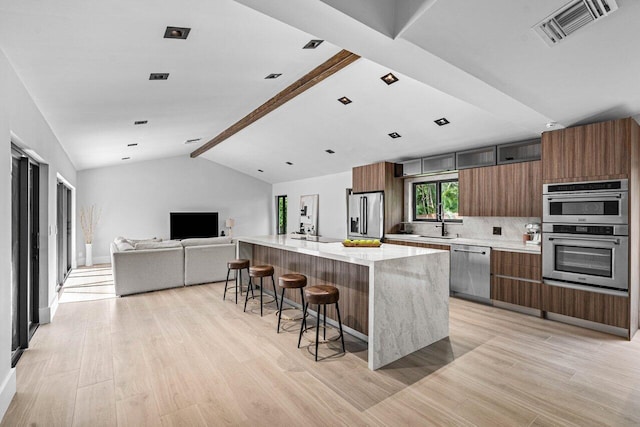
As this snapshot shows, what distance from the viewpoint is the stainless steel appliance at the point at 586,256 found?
3488 millimetres

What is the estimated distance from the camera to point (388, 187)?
6.34 meters

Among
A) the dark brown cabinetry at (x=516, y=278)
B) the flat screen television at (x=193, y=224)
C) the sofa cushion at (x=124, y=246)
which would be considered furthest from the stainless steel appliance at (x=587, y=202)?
the flat screen television at (x=193, y=224)

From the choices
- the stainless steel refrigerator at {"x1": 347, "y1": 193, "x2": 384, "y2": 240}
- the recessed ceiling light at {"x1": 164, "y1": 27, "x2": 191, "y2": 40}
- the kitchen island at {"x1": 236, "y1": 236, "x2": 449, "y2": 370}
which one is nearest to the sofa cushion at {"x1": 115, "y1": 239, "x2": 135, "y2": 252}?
the kitchen island at {"x1": 236, "y1": 236, "x2": 449, "y2": 370}

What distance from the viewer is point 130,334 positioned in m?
3.62

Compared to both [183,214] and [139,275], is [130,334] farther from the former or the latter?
[183,214]

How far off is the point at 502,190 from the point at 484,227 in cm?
85

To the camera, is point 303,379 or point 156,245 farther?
point 156,245

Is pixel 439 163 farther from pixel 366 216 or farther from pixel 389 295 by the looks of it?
pixel 389 295

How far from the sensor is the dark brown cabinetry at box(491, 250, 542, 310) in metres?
4.19

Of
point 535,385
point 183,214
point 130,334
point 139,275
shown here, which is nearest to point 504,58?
point 535,385

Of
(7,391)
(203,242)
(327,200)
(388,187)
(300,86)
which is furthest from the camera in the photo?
(327,200)

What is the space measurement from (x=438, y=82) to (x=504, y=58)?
52cm

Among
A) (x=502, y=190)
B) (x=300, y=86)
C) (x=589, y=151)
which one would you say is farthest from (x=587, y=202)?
(x=300, y=86)

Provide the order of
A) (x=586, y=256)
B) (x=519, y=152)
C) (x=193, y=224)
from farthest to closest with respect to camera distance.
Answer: (x=193, y=224)
(x=519, y=152)
(x=586, y=256)
